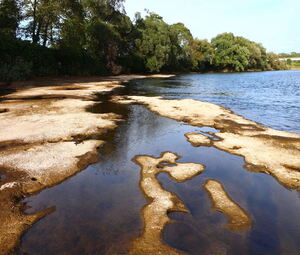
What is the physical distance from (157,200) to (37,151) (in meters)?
4.41

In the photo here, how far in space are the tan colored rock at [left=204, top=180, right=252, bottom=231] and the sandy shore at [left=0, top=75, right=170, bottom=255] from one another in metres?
3.41

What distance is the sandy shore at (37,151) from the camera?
4.69 meters

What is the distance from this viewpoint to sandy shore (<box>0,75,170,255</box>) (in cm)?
469

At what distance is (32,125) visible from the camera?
10648 millimetres

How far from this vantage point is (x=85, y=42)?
4509 cm

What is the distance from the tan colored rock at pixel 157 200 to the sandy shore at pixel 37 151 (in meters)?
1.87

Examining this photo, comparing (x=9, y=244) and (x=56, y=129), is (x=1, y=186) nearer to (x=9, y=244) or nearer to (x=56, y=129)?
(x=9, y=244)

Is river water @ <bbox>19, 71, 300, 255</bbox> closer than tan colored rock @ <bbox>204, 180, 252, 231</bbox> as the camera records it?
Yes

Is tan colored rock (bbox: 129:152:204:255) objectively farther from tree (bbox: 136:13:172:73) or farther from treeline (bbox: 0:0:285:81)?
tree (bbox: 136:13:172:73)

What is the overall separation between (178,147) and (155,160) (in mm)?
1659

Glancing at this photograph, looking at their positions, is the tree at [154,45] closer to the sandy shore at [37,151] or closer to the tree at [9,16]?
the tree at [9,16]

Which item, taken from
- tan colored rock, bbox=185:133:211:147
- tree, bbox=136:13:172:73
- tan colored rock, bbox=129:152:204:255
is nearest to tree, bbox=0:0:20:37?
tree, bbox=136:13:172:73

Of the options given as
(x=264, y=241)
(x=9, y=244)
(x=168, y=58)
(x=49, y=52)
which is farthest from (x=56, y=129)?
(x=168, y=58)

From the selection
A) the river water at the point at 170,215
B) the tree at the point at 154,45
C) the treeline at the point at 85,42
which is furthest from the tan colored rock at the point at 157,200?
the tree at the point at 154,45
